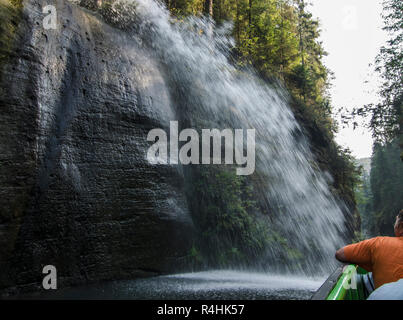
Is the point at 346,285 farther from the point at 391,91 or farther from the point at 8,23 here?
the point at 391,91

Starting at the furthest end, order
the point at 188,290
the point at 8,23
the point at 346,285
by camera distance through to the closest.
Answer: the point at 8,23 < the point at 188,290 < the point at 346,285

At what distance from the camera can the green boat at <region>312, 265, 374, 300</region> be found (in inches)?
80.8

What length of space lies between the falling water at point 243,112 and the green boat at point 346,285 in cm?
536

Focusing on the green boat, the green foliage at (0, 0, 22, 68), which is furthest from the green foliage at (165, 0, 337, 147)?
the green boat

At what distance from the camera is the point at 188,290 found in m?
5.08

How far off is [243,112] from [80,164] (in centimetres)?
618

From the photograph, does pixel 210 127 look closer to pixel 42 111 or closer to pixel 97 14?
pixel 97 14

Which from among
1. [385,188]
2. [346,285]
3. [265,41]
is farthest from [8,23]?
[385,188]

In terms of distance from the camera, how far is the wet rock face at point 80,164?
482 centimetres

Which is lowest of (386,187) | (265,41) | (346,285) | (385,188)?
(385,188)

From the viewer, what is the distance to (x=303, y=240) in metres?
9.04

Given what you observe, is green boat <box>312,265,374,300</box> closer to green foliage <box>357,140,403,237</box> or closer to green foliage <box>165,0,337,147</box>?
green foliage <box>165,0,337,147</box>

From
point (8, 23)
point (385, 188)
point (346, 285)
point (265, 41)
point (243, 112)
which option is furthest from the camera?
point (385, 188)
